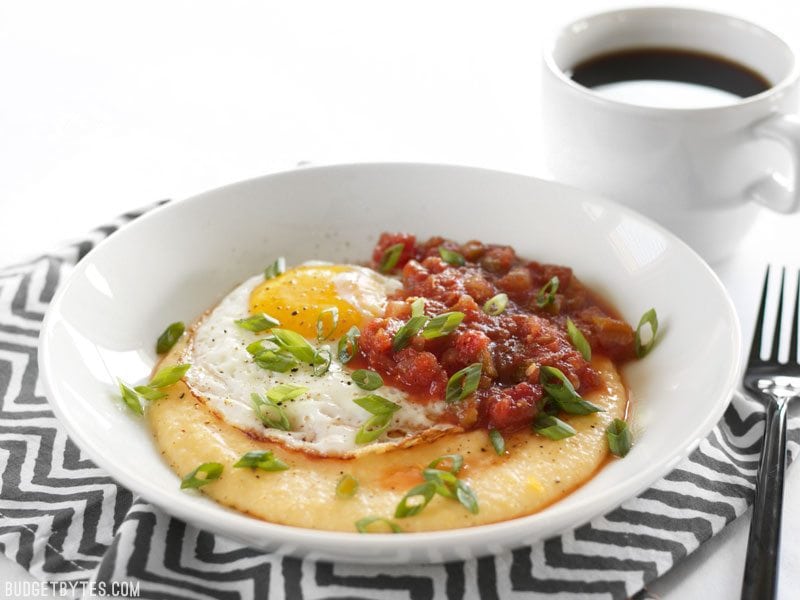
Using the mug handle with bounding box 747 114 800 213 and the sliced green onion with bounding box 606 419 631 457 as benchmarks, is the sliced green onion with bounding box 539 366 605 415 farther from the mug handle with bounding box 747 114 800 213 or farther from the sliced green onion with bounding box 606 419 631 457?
the mug handle with bounding box 747 114 800 213

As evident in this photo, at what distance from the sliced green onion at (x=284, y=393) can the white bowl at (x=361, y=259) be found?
1.75 ft

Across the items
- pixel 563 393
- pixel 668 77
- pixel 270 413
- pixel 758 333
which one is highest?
pixel 668 77

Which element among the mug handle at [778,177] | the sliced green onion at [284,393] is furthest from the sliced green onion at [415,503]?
the mug handle at [778,177]

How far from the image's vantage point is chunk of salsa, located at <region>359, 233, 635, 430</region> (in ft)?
13.0

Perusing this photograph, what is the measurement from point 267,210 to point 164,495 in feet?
7.46

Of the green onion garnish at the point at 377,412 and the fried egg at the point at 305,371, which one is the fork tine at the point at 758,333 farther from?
the green onion garnish at the point at 377,412

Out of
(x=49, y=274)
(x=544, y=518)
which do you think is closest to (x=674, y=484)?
(x=544, y=518)

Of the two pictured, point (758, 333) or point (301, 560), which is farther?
point (758, 333)

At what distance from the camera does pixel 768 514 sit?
365 centimetres

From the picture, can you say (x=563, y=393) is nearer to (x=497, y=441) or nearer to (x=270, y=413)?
(x=497, y=441)

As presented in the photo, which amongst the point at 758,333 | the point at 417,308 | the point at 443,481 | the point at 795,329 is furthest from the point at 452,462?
the point at 795,329

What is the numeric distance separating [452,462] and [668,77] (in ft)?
10.3

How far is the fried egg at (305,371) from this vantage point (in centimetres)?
387

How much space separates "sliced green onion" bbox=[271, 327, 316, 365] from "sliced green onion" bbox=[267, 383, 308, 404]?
22cm
